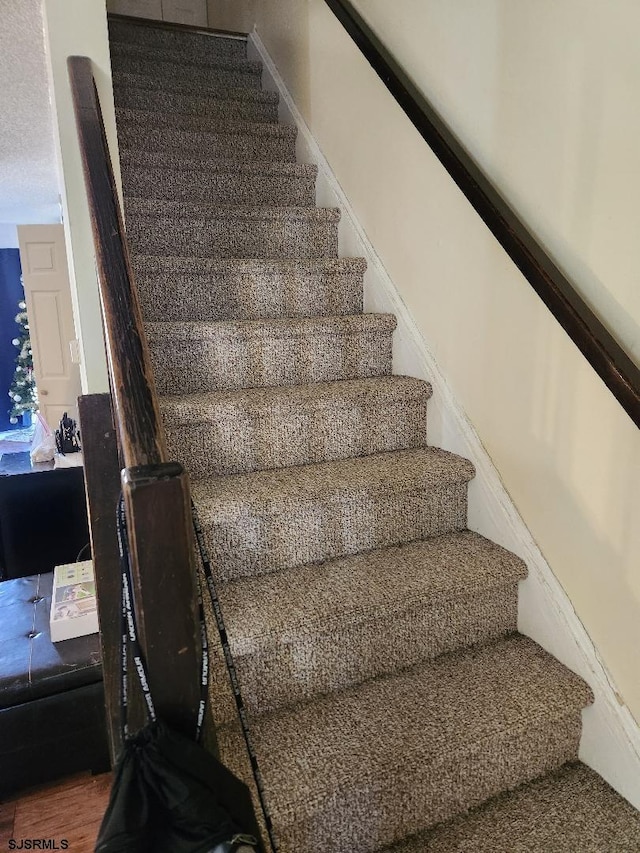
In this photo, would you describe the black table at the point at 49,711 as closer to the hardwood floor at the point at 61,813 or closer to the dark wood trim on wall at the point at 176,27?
the hardwood floor at the point at 61,813

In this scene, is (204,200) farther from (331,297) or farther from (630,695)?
(630,695)

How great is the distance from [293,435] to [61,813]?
1.44 metres

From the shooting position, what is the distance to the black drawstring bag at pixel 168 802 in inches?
23.9

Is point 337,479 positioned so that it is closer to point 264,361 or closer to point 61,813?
point 264,361

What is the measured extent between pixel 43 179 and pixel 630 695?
14.3 ft

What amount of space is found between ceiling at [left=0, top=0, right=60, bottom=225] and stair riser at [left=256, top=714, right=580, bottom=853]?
193 cm

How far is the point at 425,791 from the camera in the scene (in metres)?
1.22

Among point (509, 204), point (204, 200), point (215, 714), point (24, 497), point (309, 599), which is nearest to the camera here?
point (215, 714)

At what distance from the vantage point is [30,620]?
216 cm

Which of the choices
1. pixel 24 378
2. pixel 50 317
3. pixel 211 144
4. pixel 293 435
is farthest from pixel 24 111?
pixel 24 378

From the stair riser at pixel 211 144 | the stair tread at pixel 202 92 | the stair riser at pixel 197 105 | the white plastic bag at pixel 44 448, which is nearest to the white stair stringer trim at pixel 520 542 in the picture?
the stair riser at pixel 211 144

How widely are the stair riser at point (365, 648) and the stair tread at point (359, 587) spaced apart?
2 cm

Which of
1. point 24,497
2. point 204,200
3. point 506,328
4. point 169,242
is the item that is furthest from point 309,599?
point 24,497

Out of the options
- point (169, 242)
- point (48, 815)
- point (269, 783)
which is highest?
point (169, 242)
